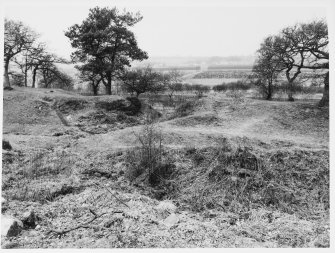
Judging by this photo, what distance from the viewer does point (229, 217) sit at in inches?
198

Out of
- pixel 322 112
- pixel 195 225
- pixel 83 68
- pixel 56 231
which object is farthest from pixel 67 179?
pixel 83 68

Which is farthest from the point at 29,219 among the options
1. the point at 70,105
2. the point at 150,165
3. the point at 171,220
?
the point at 70,105

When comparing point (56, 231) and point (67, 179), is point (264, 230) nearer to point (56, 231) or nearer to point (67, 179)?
point (56, 231)

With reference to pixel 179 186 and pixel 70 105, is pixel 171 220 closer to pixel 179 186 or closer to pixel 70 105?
pixel 179 186

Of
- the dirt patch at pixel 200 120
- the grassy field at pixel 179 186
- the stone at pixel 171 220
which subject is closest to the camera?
the grassy field at pixel 179 186

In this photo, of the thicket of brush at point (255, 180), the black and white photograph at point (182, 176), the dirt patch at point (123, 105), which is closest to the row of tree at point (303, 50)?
the black and white photograph at point (182, 176)

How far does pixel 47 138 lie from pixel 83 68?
9.87m

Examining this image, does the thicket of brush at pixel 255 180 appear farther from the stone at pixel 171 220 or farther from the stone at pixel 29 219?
the stone at pixel 29 219

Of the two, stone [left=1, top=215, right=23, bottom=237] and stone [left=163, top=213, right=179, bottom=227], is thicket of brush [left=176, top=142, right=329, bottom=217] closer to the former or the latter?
stone [left=163, top=213, right=179, bottom=227]

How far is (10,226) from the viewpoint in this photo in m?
4.17

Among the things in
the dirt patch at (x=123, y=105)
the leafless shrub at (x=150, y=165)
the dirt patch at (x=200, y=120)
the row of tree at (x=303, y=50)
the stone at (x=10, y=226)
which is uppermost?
the row of tree at (x=303, y=50)

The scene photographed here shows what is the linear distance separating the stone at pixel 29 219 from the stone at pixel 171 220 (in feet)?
6.82

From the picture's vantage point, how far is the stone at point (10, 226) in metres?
4.12

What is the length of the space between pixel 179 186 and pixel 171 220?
152 cm
